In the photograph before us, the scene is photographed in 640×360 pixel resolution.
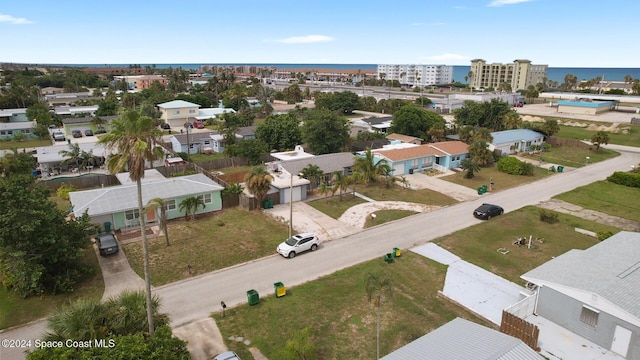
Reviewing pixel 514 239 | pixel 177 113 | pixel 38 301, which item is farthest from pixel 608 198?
pixel 177 113

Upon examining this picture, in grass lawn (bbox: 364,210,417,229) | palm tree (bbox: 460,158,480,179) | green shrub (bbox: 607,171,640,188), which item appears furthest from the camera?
palm tree (bbox: 460,158,480,179)

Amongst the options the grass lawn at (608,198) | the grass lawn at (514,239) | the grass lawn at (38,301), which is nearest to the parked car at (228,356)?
the grass lawn at (38,301)

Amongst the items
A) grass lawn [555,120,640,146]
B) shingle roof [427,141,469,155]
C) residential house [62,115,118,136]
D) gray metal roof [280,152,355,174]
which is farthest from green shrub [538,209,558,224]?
residential house [62,115,118,136]

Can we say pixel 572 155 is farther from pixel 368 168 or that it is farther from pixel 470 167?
pixel 368 168

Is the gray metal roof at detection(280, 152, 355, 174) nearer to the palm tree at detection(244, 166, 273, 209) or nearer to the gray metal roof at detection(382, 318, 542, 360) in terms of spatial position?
the palm tree at detection(244, 166, 273, 209)

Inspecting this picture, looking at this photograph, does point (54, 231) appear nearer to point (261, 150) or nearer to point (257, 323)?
point (257, 323)

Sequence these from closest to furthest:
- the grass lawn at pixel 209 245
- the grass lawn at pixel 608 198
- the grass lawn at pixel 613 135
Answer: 1. the grass lawn at pixel 209 245
2. the grass lawn at pixel 608 198
3. the grass lawn at pixel 613 135

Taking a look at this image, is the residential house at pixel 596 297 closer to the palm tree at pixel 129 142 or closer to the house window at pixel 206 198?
the palm tree at pixel 129 142
